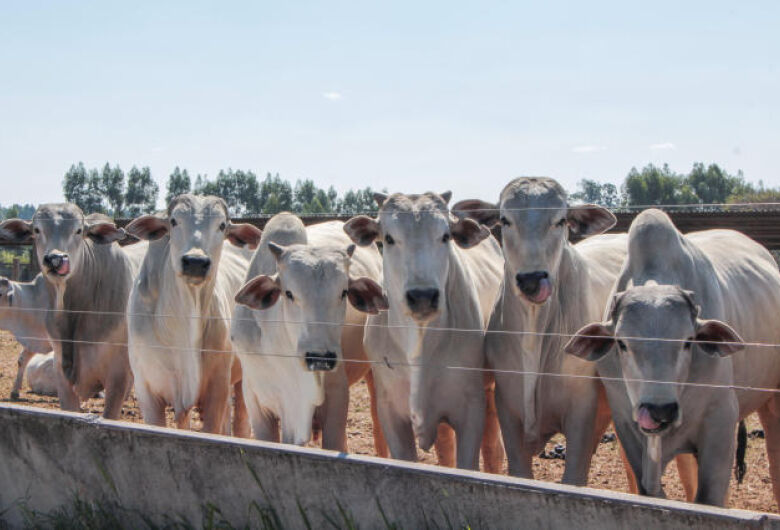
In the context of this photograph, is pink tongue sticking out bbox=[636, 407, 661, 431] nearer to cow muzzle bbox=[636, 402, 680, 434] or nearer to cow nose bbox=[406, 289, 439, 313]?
cow muzzle bbox=[636, 402, 680, 434]

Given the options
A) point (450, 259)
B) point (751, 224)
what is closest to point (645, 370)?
point (450, 259)

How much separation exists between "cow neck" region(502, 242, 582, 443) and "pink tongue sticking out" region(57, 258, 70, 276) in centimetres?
347

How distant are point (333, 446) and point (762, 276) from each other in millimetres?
2918

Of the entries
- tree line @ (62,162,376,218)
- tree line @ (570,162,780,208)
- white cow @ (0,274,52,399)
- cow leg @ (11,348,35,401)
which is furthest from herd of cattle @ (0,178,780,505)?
tree line @ (570,162,780,208)

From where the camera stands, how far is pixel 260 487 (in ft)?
14.7

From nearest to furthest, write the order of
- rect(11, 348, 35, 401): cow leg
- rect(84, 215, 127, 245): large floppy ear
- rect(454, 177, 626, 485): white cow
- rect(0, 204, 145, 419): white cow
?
rect(454, 177, 626, 485): white cow → rect(0, 204, 145, 419): white cow → rect(84, 215, 127, 245): large floppy ear → rect(11, 348, 35, 401): cow leg

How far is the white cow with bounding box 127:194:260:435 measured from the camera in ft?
20.7

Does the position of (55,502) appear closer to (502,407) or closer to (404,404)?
(404,404)

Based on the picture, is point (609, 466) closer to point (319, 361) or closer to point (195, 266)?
point (319, 361)

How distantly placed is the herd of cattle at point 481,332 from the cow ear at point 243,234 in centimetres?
2

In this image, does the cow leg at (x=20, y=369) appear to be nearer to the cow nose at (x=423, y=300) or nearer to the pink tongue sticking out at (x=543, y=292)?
the cow nose at (x=423, y=300)

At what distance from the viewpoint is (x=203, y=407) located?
6.70 meters

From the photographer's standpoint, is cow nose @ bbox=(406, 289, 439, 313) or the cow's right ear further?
the cow's right ear

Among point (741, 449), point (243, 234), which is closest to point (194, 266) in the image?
point (243, 234)
